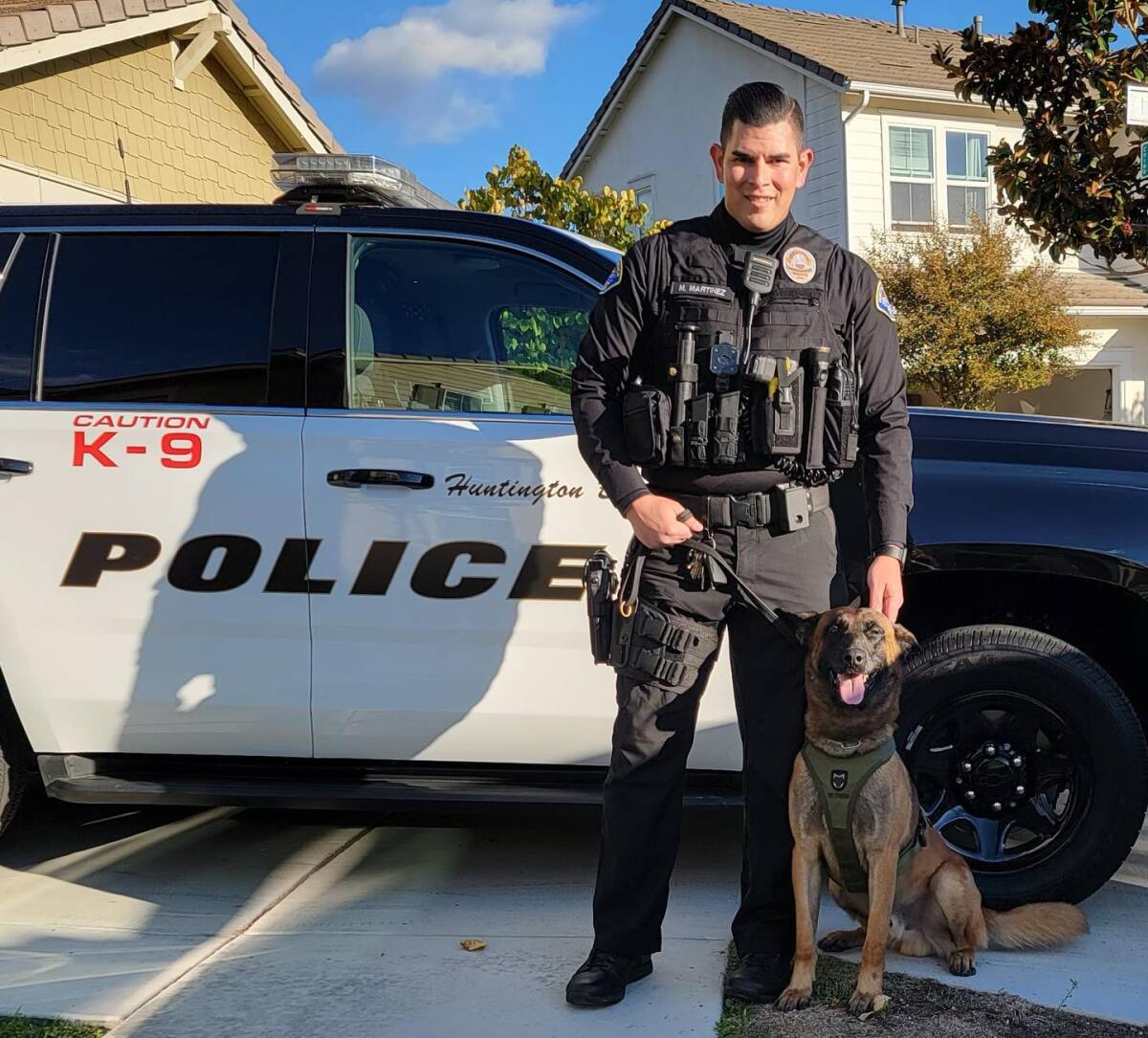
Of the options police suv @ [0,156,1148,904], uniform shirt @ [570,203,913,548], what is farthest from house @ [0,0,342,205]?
uniform shirt @ [570,203,913,548]

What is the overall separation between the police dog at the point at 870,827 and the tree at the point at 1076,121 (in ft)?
13.8

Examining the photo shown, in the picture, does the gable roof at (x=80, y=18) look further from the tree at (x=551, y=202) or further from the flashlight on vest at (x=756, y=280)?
the flashlight on vest at (x=756, y=280)

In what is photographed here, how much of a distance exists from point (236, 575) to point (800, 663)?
1527mm

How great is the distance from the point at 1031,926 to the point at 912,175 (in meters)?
14.9

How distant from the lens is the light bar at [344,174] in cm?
359

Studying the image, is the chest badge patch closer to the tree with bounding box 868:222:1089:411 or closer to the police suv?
the police suv

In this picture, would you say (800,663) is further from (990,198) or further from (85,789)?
(990,198)

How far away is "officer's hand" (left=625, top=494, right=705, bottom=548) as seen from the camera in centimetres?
260

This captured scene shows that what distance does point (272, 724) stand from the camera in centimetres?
332

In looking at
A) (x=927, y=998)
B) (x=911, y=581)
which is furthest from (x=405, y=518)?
(x=927, y=998)

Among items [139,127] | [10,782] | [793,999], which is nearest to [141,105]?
[139,127]

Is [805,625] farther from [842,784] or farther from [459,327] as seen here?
[459,327]

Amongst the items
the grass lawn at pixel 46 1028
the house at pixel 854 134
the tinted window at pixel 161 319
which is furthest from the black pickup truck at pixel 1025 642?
the house at pixel 854 134

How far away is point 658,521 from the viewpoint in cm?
260
